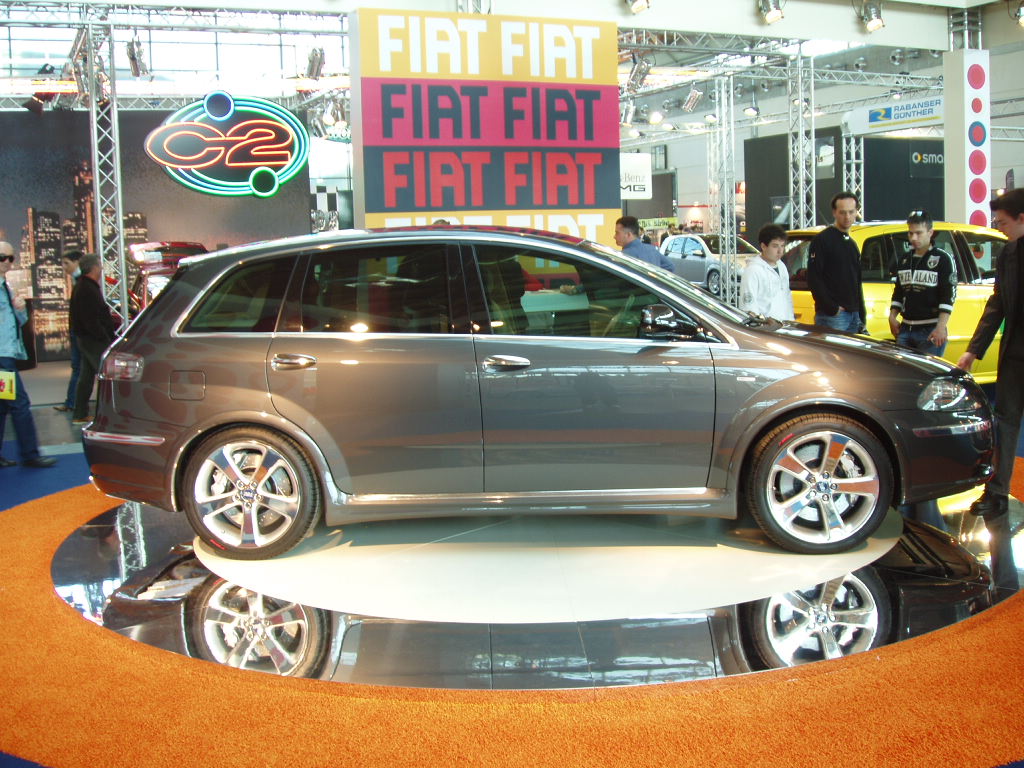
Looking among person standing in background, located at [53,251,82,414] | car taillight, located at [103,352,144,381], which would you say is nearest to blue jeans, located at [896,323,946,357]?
car taillight, located at [103,352,144,381]

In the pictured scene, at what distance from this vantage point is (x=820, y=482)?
411 centimetres

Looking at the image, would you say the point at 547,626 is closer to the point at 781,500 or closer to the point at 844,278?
the point at 781,500

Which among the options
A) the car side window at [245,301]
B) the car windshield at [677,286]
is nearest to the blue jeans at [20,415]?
the car side window at [245,301]

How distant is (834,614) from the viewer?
3.55 meters

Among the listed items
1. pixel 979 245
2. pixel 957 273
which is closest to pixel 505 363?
pixel 957 273

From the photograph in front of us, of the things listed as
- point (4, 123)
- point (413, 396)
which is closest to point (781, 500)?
point (413, 396)

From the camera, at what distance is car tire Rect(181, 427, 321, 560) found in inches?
165

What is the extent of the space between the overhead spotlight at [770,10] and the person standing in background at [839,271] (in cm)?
524

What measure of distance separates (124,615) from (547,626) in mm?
1639

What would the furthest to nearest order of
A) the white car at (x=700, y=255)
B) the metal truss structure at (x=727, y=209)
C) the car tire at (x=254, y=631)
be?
the white car at (x=700, y=255) < the metal truss structure at (x=727, y=209) < the car tire at (x=254, y=631)

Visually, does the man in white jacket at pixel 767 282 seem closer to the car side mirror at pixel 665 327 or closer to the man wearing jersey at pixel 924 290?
the man wearing jersey at pixel 924 290

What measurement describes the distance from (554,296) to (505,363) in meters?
0.39

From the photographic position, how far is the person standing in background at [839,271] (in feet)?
22.0

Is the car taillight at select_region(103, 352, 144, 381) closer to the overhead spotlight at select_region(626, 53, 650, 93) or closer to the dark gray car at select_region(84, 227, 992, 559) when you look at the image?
the dark gray car at select_region(84, 227, 992, 559)
